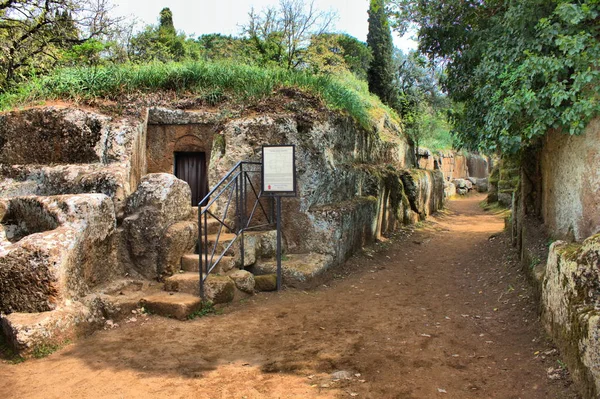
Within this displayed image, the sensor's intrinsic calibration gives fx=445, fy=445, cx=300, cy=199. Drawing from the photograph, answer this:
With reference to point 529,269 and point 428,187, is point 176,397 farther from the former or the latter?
point 428,187

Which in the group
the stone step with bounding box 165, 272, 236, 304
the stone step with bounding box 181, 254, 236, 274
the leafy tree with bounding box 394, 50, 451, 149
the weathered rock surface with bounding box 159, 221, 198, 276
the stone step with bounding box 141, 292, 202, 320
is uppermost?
the leafy tree with bounding box 394, 50, 451, 149

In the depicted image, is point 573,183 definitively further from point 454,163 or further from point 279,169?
point 454,163

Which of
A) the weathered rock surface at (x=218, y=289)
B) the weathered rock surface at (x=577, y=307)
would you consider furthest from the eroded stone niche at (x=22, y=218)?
the weathered rock surface at (x=577, y=307)

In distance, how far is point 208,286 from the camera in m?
5.86

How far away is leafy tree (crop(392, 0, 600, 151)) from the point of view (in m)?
4.71

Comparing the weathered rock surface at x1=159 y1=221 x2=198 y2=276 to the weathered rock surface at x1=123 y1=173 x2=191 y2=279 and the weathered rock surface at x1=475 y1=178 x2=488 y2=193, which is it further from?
the weathered rock surface at x1=475 y1=178 x2=488 y2=193

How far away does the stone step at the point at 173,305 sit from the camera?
5.43 m

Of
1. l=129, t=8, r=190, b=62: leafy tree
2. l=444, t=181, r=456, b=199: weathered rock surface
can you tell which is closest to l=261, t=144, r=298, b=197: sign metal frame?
l=129, t=8, r=190, b=62: leafy tree

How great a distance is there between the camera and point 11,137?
7.64 meters

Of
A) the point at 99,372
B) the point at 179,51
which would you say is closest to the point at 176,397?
the point at 99,372

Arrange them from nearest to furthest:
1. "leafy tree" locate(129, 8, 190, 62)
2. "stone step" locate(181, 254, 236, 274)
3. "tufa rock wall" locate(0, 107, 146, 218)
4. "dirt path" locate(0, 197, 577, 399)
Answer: "dirt path" locate(0, 197, 577, 399)
"stone step" locate(181, 254, 236, 274)
"tufa rock wall" locate(0, 107, 146, 218)
"leafy tree" locate(129, 8, 190, 62)

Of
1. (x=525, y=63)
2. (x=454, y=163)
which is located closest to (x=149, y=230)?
(x=525, y=63)

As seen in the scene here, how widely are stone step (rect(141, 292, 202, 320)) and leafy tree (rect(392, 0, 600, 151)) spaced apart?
4.40 meters

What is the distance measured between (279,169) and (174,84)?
12.0 ft
